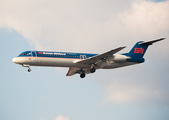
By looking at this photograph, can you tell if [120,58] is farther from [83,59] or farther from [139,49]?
[83,59]

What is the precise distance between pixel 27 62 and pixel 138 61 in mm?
17651

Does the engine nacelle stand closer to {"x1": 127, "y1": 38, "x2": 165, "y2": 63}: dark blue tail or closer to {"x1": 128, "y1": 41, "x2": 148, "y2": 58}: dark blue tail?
{"x1": 127, "y1": 38, "x2": 165, "y2": 63}: dark blue tail

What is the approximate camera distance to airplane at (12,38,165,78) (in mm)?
39719

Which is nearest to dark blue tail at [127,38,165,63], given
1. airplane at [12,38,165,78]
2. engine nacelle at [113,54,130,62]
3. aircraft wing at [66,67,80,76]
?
airplane at [12,38,165,78]

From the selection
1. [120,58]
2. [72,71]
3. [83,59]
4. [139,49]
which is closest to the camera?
[83,59]

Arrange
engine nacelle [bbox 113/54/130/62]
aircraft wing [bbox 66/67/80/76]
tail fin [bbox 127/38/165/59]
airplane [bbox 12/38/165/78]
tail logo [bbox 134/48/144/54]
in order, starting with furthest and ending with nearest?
aircraft wing [bbox 66/67/80/76] < tail logo [bbox 134/48/144/54] < tail fin [bbox 127/38/165/59] < engine nacelle [bbox 113/54/130/62] < airplane [bbox 12/38/165/78]

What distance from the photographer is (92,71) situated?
143 feet

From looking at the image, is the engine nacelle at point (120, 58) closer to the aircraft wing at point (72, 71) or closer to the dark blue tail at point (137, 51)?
the dark blue tail at point (137, 51)

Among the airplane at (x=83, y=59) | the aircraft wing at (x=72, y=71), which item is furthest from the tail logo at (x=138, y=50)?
the aircraft wing at (x=72, y=71)

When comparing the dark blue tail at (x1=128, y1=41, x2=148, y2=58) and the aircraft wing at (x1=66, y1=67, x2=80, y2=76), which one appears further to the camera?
the aircraft wing at (x1=66, y1=67, x2=80, y2=76)

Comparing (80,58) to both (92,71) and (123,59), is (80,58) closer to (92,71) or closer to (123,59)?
(92,71)

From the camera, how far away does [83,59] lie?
42344mm

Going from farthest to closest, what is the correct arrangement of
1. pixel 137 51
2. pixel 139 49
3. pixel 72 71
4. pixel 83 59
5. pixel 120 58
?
pixel 72 71, pixel 139 49, pixel 137 51, pixel 120 58, pixel 83 59

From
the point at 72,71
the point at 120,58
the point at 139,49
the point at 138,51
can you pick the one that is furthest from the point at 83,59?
the point at 139,49
